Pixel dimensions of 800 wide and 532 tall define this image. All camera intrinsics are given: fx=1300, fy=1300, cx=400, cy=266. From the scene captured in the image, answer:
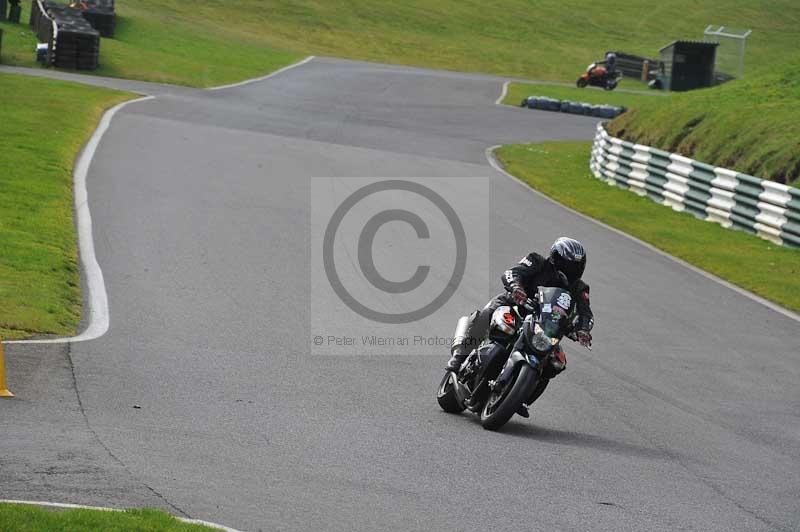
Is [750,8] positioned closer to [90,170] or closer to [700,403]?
[90,170]

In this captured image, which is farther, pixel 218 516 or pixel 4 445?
pixel 4 445

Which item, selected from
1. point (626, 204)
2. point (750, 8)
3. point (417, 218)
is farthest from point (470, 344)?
point (750, 8)

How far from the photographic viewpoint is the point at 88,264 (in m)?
15.1

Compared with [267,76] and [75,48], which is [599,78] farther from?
[75,48]

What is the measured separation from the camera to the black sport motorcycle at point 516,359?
9.37 metres

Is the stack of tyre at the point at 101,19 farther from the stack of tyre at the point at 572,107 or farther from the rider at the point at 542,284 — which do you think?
the rider at the point at 542,284

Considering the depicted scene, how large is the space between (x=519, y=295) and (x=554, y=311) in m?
0.28

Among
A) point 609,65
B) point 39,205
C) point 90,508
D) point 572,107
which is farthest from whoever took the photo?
point 609,65

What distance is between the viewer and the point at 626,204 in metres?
25.0

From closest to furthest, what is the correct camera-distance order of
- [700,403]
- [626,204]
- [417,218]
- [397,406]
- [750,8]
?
[397,406] → [700,403] → [417,218] → [626,204] → [750,8]

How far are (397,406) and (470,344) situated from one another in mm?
756

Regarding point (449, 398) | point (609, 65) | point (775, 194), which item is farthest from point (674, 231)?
point (609, 65)

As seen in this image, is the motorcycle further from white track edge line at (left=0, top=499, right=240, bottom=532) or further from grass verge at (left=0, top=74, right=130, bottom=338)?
white track edge line at (left=0, top=499, right=240, bottom=532)

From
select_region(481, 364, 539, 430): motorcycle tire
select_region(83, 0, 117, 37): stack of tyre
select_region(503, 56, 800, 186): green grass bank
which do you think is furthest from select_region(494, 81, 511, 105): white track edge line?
select_region(481, 364, 539, 430): motorcycle tire
